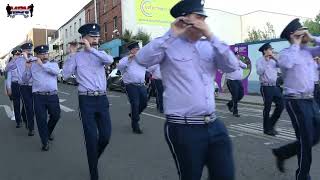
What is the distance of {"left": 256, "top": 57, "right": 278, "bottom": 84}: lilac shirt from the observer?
10.3 m

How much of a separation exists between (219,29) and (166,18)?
707 centimetres

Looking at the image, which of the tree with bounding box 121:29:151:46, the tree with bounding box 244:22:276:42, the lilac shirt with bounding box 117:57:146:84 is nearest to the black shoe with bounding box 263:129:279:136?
the lilac shirt with bounding box 117:57:146:84

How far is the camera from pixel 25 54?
9922 millimetres

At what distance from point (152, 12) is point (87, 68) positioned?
38099 millimetres

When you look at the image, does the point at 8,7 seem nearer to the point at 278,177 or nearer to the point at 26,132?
the point at 26,132

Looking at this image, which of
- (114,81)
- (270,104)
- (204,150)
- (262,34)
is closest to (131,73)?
(270,104)

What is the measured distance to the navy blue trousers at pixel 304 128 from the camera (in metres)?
5.86

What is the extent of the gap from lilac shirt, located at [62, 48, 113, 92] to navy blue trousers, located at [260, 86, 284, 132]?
438cm

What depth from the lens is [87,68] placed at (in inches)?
277

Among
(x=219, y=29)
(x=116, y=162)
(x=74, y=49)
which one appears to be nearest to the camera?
(x=74, y=49)

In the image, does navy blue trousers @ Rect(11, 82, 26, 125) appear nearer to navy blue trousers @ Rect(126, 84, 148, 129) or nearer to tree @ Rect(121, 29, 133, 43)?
navy blue trousers @ Rect(126, 84, 148, 129)

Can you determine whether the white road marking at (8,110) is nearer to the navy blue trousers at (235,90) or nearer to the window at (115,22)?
the navy blue trousers at (235,90)

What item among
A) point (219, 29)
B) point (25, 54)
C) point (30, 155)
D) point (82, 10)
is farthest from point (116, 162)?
point (82, 10)

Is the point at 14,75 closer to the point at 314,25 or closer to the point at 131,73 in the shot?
the point at 131,73
